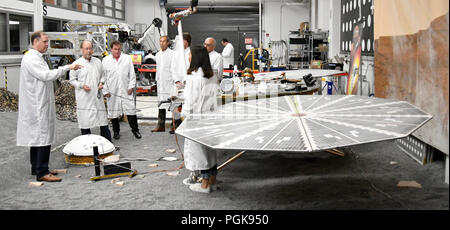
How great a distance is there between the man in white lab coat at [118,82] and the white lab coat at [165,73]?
455mm

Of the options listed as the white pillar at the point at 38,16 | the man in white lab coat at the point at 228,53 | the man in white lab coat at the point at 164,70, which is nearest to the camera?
the man in white lab coat at the point at 164,70

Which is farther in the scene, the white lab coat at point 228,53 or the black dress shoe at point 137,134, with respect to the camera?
the white lab coat at point 228,53

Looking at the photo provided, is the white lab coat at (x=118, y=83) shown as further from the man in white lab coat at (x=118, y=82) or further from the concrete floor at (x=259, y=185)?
the concrete floor at (x=259, y=185)

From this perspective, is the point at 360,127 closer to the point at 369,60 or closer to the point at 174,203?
the point at 174,203

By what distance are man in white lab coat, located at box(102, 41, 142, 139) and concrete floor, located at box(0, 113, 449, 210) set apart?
939 millimetres

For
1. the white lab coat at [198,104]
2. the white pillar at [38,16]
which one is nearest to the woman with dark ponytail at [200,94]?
the white lab coat at [198,104]

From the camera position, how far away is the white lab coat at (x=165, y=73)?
5605 millimetres

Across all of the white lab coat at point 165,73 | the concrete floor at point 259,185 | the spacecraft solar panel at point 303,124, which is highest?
the white lab coat at point 165,73

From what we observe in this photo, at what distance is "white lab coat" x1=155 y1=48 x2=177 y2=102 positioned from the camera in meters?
5.61

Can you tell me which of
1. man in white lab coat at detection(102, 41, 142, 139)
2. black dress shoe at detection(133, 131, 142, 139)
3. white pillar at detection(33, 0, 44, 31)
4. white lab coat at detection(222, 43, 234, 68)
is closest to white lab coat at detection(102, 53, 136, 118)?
man in white lab coat at detection(102, 41, 142, 139)

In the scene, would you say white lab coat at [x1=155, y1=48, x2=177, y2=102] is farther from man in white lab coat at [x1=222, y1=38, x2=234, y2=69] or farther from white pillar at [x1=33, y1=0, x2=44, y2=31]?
white pillar at [x1=33, y1=0, x2=44, y2=31]

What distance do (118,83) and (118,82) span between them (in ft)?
0.04
